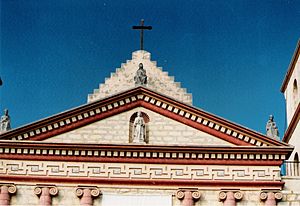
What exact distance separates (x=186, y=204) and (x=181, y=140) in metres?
2.42

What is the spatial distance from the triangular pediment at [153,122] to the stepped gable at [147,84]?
17.5 feet

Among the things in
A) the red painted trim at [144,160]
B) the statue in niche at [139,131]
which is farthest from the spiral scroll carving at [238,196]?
the statue in niche at [139,131]

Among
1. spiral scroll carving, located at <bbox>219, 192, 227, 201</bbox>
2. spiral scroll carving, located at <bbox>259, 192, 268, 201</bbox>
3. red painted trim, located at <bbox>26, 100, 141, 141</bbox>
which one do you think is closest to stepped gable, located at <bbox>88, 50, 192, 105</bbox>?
red painted trim, located at <bbox>26, 100, 141, 141</bbox>

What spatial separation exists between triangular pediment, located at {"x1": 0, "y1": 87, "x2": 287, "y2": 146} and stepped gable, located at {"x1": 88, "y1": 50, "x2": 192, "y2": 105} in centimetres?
534

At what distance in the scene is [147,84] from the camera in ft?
104

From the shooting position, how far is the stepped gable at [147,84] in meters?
31.8

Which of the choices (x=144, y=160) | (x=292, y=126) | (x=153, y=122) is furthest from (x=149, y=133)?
(x=292, y=126)

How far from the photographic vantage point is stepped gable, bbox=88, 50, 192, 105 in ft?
104

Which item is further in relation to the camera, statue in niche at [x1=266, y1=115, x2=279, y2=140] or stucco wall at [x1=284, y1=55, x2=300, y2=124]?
stucco wall at [x1=284, y1=55, x2=300, y2=124]

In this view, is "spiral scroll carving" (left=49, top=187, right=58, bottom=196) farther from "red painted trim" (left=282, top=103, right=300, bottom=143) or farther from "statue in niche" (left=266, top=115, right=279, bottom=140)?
"red painted trim" (left=282, top=103, right=300, bottom=143)

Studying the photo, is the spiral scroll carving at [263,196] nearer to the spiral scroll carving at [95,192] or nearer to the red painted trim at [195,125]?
the red painted trim at [195,125]

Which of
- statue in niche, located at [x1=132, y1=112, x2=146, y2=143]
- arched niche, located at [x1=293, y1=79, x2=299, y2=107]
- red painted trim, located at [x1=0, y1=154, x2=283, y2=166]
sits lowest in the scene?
red painted trim, located at [x1=0, y1=154, x2=283, y2=166]

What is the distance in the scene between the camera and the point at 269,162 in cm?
2531

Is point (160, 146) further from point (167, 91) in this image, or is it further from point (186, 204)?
point (167, 91)
